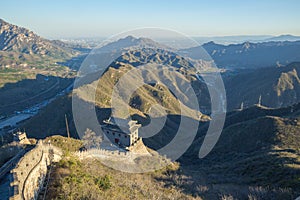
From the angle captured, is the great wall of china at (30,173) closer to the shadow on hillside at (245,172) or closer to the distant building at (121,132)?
the shadow on hillside at (245,172)

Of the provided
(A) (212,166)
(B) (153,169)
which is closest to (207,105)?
(A) (212,166)

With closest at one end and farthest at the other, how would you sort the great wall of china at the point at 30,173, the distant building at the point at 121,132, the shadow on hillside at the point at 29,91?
the great wall of china at the point at 30,173, the distant building at the point at 121,132, the shadow on hillside at the point at 29,91

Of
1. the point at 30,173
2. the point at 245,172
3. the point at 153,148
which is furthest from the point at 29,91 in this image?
the point at 30,173

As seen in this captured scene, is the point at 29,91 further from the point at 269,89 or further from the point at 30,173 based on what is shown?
the point at 30,173

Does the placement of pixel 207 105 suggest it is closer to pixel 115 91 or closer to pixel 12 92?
pixel 115 91

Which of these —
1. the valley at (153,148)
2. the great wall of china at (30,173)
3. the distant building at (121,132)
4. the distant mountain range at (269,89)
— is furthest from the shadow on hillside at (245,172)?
the distant mountain range at (269,89)

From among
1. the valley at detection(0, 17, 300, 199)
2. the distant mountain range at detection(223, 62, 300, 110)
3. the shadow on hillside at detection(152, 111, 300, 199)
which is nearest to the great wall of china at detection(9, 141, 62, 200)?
the valley at detection(0, 17, 300, 199)
